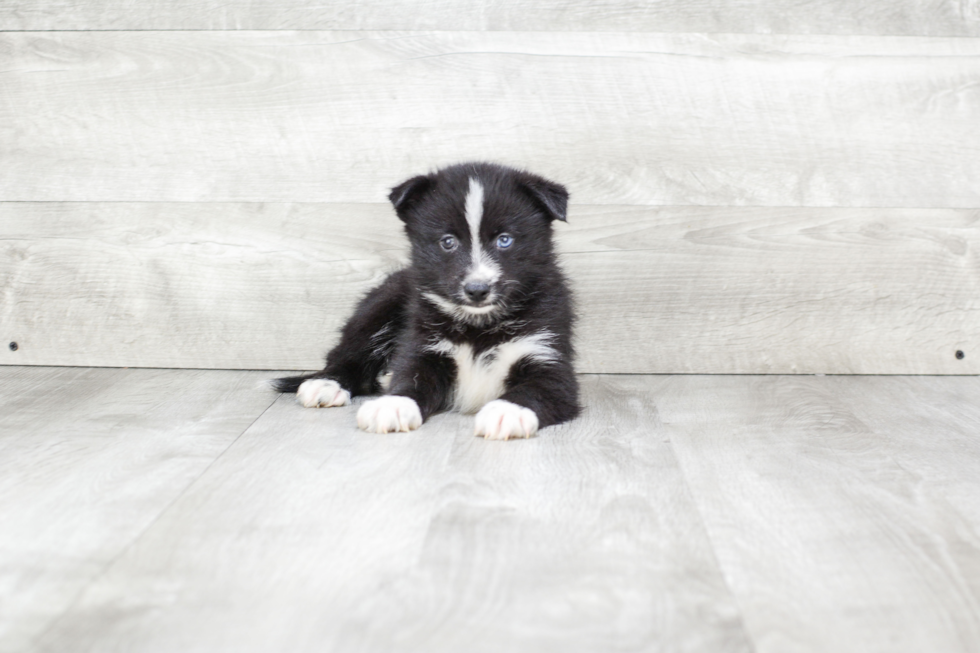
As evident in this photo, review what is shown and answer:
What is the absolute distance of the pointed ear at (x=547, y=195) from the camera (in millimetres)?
2580

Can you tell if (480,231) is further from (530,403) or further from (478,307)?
(530,403)

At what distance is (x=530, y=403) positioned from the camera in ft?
8.09

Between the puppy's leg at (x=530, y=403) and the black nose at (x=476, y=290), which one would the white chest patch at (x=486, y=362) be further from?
the black nose at (x=476, y=290)

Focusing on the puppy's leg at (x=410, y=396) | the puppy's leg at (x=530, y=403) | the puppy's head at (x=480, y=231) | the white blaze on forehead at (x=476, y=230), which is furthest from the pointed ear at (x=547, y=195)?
the puppy's leg at (x=410, y=396)

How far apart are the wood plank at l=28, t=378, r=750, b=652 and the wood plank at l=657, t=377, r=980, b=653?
0.27 ft

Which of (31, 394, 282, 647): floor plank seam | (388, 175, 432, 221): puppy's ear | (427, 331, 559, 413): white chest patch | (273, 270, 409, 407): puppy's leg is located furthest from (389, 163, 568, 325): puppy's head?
(31, 394, 282, 647): floor plank seam

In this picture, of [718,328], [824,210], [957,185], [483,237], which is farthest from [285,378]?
[957,185]

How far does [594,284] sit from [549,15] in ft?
3.25

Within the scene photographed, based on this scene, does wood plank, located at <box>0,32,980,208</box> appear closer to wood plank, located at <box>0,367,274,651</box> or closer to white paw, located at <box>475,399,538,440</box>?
wood plank, located at <box>0,367,274,651</box>

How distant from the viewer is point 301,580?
1.46 m

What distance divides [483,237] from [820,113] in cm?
152

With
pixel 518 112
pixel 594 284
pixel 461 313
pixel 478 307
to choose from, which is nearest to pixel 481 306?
pixel 478 307

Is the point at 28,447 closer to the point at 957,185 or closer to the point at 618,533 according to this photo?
the point at 618,533

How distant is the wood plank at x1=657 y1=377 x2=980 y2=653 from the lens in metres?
1.35
